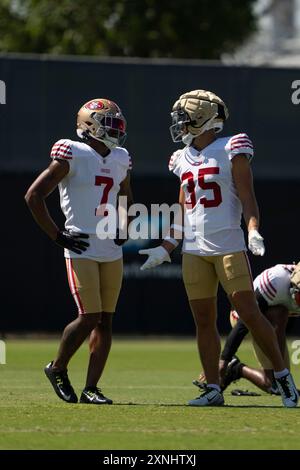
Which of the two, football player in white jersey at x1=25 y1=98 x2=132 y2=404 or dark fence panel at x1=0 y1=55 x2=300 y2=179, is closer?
football player in white jersey at x1=25 y1=98 x2=132 y2=404

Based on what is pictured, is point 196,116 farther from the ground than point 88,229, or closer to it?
farther from the ground

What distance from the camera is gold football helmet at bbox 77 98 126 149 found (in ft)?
30.9

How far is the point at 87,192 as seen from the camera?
9.30 metres

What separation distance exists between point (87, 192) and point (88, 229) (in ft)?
0.89

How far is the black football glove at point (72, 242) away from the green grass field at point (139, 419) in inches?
44.3

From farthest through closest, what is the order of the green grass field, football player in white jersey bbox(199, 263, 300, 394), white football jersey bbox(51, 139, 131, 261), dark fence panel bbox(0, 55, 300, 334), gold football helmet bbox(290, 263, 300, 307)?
dark fence panel bbox(0, 55, 300, 334), football player in white jersey bbox(199, 263, 300, 394), gold football helmet bbox(290, 263, 300, 307), white football jersey bbox(51, 139, 131, 261), the green grass field

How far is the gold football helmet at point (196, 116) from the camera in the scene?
9289 mm

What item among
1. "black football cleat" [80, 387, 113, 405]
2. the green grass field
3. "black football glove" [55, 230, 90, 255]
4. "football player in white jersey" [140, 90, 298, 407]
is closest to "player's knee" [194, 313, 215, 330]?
"football player in white jersey" [140, 90, 298, 407]

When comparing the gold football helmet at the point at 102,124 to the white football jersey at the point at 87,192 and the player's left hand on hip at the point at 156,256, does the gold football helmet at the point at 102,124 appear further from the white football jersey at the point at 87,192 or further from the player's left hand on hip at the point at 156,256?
the player's left hand on hip at the point at 156,256

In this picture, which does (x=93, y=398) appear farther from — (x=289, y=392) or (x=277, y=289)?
(x=277, y=289)

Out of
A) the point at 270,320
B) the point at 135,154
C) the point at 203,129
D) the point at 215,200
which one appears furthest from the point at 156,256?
the point at 135,154

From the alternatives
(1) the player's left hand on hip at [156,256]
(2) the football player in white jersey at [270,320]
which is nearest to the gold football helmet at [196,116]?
(1) the player's left hand on hip at [156,256]

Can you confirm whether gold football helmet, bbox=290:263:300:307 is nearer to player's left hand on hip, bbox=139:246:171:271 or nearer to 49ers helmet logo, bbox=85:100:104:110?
player's left hand on hip, bbox=139:246:171:271

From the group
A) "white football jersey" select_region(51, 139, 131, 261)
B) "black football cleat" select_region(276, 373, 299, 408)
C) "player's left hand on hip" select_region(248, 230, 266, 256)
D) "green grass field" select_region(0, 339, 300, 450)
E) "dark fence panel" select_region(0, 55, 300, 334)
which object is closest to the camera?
"green grass field" select_region(0, 339, 300, 450)
